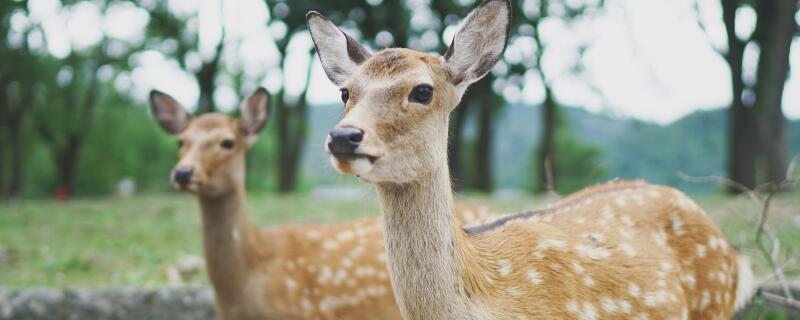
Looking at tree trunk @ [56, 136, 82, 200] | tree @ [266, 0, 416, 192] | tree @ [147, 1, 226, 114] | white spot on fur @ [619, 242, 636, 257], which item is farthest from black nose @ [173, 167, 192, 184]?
tree trunk @ [56, 136, 82, 200]

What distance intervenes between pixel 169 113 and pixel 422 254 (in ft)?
11.0

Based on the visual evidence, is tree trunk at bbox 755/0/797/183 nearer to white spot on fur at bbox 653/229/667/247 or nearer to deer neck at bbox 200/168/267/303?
white spot on fur at bbox 653/229/667/247

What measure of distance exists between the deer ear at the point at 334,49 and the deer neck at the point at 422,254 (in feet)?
2.18

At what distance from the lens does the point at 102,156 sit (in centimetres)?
2841

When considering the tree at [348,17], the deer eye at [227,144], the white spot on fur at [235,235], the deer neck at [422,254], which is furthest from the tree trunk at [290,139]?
the deer neck at [422,254]

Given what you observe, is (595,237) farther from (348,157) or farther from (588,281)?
(348,157)

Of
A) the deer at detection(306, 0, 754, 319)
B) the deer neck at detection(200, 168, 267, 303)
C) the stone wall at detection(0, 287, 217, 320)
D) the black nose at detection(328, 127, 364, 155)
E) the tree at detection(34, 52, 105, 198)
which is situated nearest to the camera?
the black nose at detection(328, 127, 364, 155)

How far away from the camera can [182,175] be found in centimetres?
416

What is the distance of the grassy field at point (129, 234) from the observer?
5.83m

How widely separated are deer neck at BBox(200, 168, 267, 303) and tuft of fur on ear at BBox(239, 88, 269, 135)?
551 mm

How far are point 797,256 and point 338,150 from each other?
15.5 ft

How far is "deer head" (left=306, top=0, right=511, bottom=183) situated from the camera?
2.00 m

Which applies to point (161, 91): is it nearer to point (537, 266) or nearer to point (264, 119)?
point (264, 119)

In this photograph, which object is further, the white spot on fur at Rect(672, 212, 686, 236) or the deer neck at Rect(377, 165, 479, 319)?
the white spot on fur at Rect(672, 212, 686, 236)
